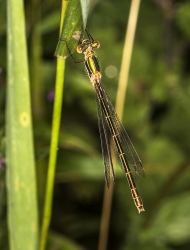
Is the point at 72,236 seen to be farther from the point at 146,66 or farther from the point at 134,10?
the point at 134,10

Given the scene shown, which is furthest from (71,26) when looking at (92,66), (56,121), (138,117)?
(138,117)

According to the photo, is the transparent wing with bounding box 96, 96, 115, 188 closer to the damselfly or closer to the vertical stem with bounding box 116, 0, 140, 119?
the damselfly

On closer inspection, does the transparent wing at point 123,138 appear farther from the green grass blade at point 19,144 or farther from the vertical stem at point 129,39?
the green grass blade at point 19,144

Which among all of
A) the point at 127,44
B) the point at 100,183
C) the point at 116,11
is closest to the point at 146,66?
the point at 116,11

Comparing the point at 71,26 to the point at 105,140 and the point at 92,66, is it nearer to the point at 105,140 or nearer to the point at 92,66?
the point at 92,66

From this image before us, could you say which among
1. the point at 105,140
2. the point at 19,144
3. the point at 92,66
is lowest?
the point at 19,144

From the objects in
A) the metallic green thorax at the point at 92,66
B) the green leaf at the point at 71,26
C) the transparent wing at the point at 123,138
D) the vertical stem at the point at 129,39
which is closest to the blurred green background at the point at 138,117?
the vertical stem at the point at 129,39
